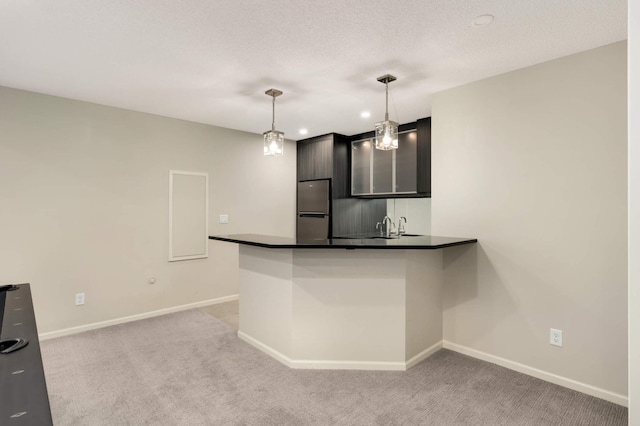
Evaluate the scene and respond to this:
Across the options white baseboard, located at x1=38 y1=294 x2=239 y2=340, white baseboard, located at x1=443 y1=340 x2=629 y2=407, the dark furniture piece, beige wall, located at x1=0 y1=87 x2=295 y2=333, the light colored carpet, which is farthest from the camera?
white baseboard, located at x1=38 y1=294 x2=239 y2=340

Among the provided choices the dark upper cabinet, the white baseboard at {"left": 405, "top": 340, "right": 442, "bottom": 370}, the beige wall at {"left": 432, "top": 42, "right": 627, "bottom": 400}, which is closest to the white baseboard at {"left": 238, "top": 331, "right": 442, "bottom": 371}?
the white baseboard at {"left": 405, "top": 340, "right": 442, "bottom": 370}

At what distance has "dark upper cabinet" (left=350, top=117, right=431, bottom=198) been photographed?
4020mm

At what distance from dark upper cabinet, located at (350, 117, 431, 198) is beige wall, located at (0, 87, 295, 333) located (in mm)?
1680

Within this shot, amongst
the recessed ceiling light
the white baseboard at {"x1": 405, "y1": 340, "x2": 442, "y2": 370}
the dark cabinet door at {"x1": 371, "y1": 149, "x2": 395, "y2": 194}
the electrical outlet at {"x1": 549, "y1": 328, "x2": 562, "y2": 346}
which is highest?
the recessed ceiling light

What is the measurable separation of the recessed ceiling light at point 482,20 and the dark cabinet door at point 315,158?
118 inches

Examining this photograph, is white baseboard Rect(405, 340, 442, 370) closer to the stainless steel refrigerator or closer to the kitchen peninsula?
the kitchen peninsula

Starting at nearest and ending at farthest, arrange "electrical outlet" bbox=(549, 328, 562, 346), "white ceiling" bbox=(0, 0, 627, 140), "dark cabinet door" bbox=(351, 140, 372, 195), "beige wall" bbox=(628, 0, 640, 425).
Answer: "beige wall" bbox=(628, 0, 640, 425), "white ceiling" bbox=(0, 0, 627, 140), "electrical outlet" bbox=(549, 328, 562, 346), "dark cabinet door" bbox=(351, 140, 372, 195)

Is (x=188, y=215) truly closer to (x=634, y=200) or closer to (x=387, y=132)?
(x=387, y=132)

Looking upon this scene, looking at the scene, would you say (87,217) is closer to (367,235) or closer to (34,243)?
(34,243)

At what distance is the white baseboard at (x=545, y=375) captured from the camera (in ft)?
7.57

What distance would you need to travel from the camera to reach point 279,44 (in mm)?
2365

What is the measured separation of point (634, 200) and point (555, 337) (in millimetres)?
1698

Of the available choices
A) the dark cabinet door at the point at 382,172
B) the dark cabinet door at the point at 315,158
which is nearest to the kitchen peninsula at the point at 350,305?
the dark cabinet door at the point at 382,172

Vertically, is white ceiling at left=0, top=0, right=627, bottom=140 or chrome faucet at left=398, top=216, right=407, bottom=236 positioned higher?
white ceiling at left=0, top=0, right=627, bottom=140
